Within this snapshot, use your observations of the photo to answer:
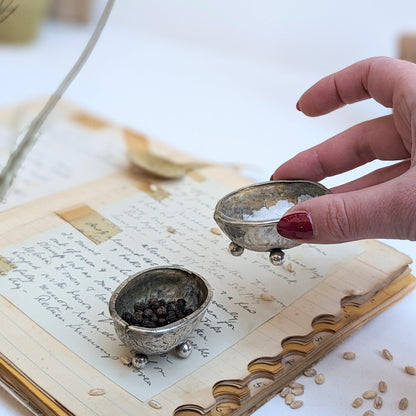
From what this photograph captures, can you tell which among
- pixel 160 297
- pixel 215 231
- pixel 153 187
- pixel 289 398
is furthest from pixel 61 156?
pixel 289 398

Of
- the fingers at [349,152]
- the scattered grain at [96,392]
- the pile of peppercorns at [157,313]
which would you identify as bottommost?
the scattered grain at [96,392]

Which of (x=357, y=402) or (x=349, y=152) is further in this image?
(x=349, y=152)

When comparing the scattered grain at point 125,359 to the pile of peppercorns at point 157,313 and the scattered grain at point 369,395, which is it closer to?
the pile of peppercorns at point 157,313

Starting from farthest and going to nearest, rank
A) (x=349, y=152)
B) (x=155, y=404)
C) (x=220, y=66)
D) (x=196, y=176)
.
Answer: (x=220, y=66), (x=196, y=176), (x=349, y=152), (x=155, y=404)

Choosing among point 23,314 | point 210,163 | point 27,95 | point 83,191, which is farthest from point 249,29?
point 23,314

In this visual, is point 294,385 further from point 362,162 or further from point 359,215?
point 362,162

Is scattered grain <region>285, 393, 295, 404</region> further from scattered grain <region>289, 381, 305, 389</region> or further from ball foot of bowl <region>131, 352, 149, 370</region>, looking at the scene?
ball foot of bowl <region>131, 352, 149, 370</region>

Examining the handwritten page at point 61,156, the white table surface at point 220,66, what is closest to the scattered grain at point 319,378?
the white table surface at point 220,66
